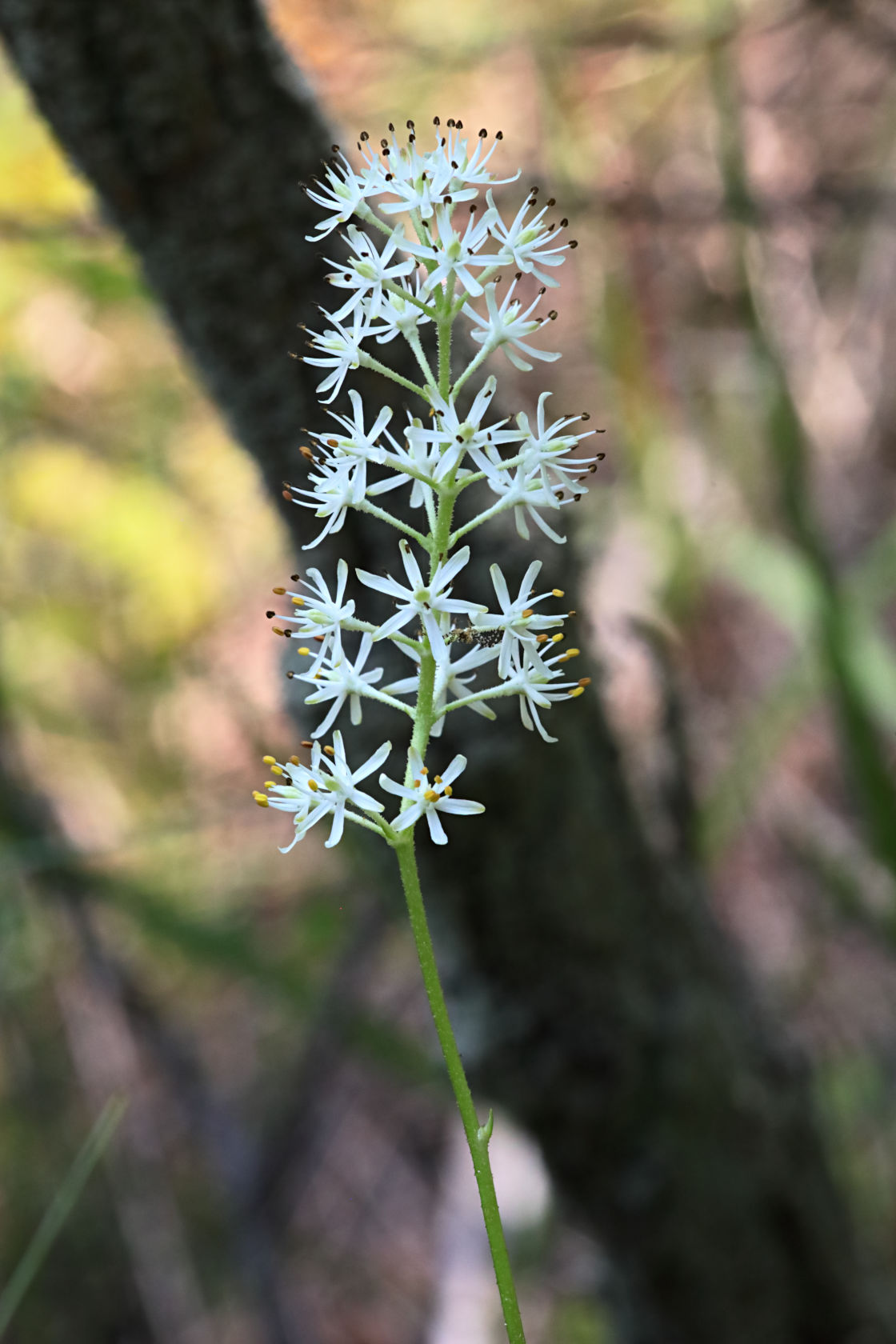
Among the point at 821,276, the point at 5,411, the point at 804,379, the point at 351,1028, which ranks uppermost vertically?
the point at 821,276

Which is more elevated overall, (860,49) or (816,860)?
(860,49)

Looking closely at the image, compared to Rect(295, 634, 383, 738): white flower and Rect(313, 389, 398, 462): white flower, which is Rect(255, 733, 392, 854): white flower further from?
Rect(313, 389, 398, 462): white flower

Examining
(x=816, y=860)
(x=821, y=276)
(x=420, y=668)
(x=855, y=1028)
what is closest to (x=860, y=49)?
(x=821, y=276)

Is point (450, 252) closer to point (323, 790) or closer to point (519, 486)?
point (519, 486)

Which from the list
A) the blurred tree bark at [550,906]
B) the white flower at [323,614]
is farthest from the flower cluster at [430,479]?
the blurred tree bark at [550,906]

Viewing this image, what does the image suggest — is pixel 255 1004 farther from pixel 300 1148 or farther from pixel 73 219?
pixel 73 219

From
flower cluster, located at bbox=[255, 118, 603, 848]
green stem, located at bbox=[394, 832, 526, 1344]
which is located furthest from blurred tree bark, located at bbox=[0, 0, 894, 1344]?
green stem, located at bbox=[394, 832, 526, 1344]

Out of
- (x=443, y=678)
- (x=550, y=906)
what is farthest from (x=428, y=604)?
(x=550, y=906)

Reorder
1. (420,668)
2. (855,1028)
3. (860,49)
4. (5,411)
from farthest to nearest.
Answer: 1. (860,49)
2. (855,1028)
3. (5,411)
4. (420,668)
